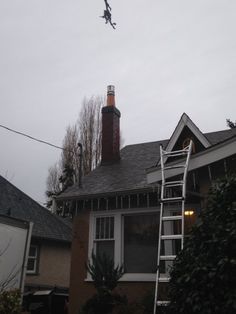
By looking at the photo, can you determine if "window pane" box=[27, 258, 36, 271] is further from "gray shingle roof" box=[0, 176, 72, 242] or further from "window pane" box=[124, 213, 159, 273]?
"window pane" box=[124, 213, 159, 273]

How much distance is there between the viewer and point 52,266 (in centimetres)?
1859

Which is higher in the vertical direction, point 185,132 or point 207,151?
point 185,132

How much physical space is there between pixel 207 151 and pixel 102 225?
159 inches

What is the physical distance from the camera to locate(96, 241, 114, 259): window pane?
9.84 metres

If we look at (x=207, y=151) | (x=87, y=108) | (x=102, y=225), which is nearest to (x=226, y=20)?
(x=207, y=151)

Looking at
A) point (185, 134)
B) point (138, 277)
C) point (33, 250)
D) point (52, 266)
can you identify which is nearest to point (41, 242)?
point (33, 250)

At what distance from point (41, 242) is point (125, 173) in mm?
8484

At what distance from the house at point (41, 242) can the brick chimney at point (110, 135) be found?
620cm

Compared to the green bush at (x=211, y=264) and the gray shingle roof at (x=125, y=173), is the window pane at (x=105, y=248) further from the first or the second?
the green bush at (x=211, y=264)

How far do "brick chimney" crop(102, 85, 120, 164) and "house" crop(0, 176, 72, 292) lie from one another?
6200 millimetres

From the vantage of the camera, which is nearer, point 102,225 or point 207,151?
point 207,151

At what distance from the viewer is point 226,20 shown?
9.84m

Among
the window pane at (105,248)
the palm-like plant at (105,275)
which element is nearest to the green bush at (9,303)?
the palm-like plant at (105,275)

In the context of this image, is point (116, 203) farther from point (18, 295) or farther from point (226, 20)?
point (226, 20)
